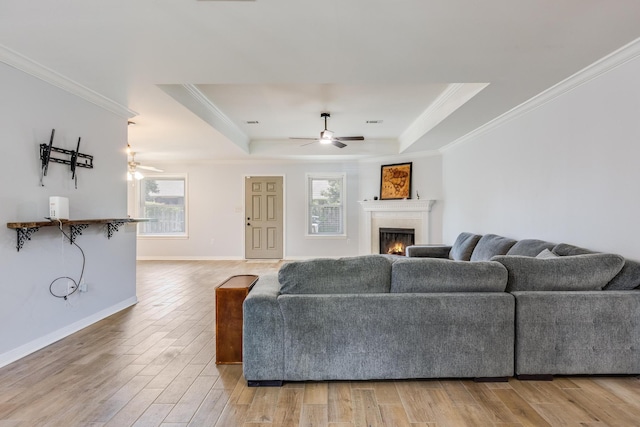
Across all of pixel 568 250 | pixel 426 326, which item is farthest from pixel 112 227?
pixel 568 250

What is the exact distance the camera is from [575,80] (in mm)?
2996

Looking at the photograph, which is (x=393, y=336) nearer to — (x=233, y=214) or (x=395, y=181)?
(x=395, y=181)

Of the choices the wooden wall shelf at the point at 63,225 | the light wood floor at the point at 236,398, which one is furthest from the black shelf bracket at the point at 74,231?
the light wood floor at the point at 236,398

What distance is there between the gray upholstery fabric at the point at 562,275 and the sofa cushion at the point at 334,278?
0.93m

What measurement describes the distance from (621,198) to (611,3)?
1466mm

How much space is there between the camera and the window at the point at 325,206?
7.90 meters

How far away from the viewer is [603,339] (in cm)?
221

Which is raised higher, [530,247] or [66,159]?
[66,159]

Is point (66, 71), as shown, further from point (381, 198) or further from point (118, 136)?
point (381, 198)

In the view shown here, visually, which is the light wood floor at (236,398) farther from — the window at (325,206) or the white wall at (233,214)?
the window at (325,206)

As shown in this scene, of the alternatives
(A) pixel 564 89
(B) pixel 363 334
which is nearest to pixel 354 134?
(A) pixel 564 89

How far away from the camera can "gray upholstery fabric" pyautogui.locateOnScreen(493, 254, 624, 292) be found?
2.28 meters

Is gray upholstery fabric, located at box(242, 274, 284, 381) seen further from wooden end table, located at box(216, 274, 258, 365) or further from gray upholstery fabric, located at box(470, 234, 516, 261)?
gray upholstery fabric, located at box(470, 234, 516, 261)

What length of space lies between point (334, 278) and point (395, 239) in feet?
16.7
